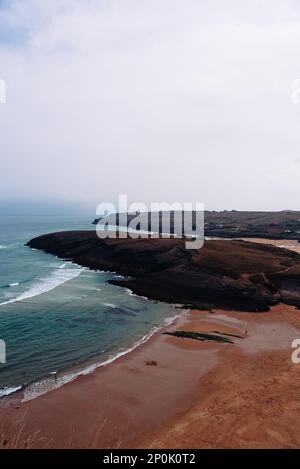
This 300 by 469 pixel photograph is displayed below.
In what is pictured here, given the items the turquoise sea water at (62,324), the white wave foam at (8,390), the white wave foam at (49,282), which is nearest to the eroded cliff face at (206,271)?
the turquoise sea water at (62,324)

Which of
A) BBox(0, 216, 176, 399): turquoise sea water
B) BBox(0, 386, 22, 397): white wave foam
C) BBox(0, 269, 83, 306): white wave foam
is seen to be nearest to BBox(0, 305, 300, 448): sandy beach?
BBox(0, 386, 22, 397): white wave foam

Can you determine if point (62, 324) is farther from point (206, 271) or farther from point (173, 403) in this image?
point (206, 271)

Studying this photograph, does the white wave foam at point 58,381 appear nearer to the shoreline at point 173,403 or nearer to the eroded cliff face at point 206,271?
the shoreline at point 173,403

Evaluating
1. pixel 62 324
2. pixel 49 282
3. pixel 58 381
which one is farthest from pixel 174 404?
pixel 49 282

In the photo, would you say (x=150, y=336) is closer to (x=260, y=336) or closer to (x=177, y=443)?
(x=260, y=336)
